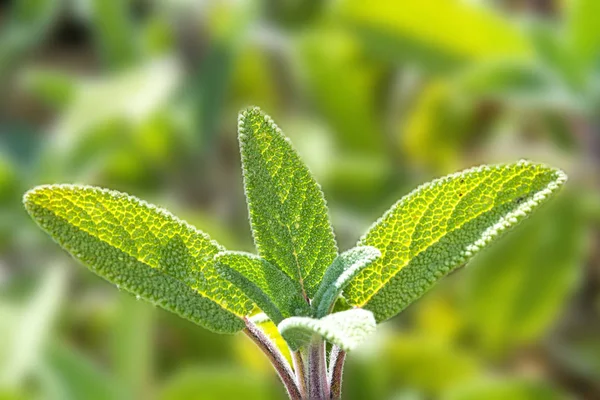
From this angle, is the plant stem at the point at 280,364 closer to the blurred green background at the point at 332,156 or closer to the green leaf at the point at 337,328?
the green leaf at the point at 337,328

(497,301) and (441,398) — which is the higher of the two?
(497,301)

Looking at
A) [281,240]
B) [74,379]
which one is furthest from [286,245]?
[74,379]

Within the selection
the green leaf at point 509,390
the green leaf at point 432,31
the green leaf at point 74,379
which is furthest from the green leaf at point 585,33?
the green leaf at point 74,379

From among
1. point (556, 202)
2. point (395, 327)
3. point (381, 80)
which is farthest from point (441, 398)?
point (381, 80)

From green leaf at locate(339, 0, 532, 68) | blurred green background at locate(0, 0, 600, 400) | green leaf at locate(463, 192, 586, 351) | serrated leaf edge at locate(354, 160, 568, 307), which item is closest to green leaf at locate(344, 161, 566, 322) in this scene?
serrated leaf edge at locate(354, 160, 568, 307)

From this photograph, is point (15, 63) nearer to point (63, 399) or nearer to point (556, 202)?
point (63, 399)

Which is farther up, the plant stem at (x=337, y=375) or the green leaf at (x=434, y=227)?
the green leaf at (x=434, y=227)
